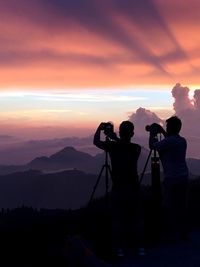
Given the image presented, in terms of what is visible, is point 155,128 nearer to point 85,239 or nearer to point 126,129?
point 126,129

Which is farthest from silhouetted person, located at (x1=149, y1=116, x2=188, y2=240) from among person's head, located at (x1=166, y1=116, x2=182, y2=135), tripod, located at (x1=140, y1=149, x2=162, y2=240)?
tripod, located at (x1=140, y1=149, x2=162, y2=240)

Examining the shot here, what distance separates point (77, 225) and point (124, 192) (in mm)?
4097

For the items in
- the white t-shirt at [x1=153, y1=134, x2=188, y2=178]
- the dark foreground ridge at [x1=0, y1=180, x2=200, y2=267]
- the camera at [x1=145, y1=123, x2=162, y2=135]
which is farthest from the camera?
the camera at [x1=145, y1=123, x2=162, y2=135]

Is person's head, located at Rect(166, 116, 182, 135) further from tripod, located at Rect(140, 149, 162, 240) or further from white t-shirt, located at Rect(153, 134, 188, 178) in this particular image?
tripod, located at Rect(140, 149, 162, 240)

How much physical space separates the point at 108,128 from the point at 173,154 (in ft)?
4.50

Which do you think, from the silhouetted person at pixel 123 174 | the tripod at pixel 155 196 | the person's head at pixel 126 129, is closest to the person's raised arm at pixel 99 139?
the silhouetted person at pixel 123 174

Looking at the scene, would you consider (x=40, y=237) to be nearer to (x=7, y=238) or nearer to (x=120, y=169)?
(x=7, y=238)

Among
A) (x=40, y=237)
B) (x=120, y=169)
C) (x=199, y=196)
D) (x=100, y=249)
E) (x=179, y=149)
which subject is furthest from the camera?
(x=199, y=196)

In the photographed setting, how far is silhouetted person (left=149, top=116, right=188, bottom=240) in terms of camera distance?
12.0m

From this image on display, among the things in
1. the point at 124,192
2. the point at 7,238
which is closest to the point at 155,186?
→ the point at 124,192

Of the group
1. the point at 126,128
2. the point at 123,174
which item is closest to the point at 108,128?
the point at 126,128

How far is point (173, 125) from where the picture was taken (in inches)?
476

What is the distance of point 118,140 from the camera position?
37.2 ft

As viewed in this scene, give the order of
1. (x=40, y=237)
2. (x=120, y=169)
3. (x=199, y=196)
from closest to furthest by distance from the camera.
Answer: (x=120, y=169)
(x=40, y=237)
(x=199, y=196)
